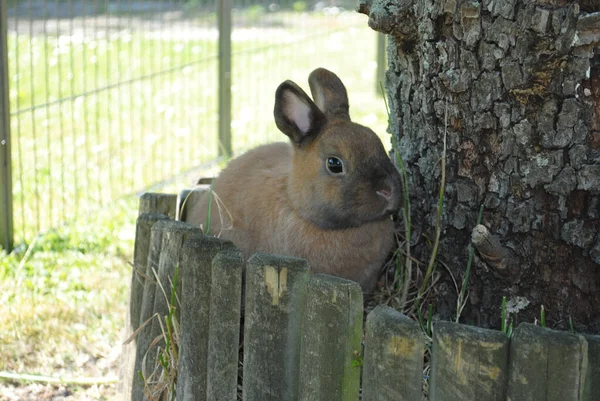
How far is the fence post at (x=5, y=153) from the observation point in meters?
5.29

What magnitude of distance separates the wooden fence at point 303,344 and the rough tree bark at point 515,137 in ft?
2.40

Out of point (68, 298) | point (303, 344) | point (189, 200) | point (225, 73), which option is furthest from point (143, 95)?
point (303, 344)

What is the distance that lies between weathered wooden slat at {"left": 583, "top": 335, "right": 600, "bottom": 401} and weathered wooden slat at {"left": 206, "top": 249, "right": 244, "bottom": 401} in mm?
1088

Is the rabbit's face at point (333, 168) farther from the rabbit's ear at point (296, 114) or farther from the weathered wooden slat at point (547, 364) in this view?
the weathered wooden slat at point (547, 364)

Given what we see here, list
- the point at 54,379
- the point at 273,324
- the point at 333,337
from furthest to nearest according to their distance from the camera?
the point at 54,379 < the point at 273,324 < the point at 333,337

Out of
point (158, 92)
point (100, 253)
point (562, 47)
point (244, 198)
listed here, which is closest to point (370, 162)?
point (244, 198)

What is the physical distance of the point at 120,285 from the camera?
496 cm

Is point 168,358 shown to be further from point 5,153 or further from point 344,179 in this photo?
point 5,153

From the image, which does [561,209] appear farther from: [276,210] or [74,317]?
[74,317]

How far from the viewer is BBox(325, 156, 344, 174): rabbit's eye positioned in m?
3.40

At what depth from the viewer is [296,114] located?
3.46 metres

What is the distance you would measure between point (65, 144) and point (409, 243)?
14.5 ft

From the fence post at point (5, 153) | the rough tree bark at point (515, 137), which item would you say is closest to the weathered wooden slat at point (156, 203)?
the rough tree bark at point (515, 137)

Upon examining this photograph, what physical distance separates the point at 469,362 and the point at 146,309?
144 cm
